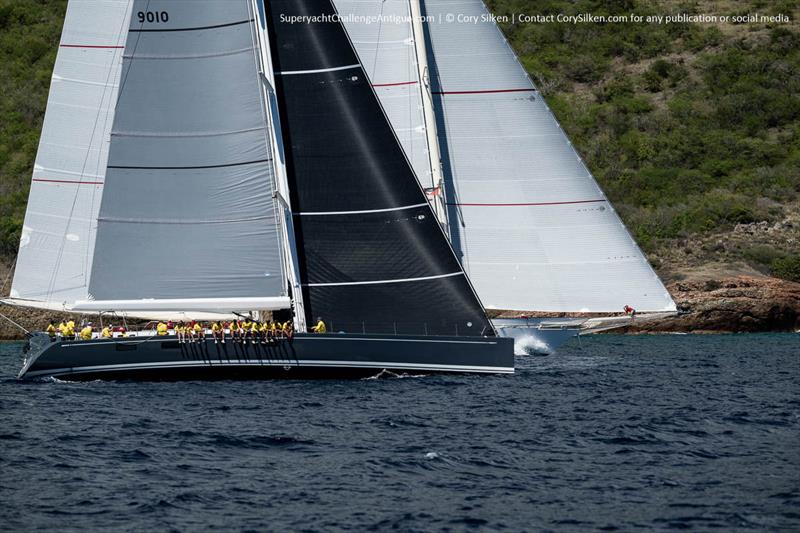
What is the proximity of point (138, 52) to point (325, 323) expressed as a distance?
772cm

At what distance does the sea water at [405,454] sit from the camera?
16047mm

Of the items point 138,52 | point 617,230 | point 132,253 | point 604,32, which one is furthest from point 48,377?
point 604,32

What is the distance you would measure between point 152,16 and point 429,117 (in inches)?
346

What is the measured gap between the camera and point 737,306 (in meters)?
53.9

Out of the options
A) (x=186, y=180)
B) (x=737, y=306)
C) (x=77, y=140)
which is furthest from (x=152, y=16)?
(x=737, y=306)

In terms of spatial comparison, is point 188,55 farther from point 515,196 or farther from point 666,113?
point 666,113

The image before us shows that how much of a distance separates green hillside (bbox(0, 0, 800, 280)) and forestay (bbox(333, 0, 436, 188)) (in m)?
25.2

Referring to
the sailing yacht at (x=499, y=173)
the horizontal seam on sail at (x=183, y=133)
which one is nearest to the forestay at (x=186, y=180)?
the horizontal seam on sail at (x=183, y=133)

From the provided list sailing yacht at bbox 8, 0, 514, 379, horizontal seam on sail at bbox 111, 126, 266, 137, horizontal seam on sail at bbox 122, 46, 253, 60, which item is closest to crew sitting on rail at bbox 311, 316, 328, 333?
sailing yacht at bbox 8, 0, 514, 379

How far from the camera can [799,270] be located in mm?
A: 56406

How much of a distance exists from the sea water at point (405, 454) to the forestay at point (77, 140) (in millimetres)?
4033

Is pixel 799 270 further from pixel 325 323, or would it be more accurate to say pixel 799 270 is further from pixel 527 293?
pixel 325 323

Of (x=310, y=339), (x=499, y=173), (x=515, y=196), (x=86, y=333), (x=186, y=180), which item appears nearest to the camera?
(x=310, y=339)

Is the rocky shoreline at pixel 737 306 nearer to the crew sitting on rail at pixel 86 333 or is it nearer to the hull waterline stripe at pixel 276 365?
the crew sitting on rail at pixel 86 333
